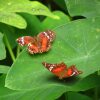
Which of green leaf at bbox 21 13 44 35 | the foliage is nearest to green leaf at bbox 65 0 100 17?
the foliage

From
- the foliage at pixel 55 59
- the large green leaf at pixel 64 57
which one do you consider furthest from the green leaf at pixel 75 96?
the large green leaf at pixel 64 57

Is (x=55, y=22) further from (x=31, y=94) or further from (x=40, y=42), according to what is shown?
(x=31, y=94)

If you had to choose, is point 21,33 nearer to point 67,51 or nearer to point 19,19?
point 19,19

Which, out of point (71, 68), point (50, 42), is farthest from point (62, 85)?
point (50, 42)

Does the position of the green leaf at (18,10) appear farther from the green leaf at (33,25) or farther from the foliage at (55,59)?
the green leaf at (33,25)

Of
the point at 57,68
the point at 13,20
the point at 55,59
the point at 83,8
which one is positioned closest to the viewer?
the point at 57,68

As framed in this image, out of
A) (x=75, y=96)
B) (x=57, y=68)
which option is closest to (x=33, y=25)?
(x=75, y=96)
